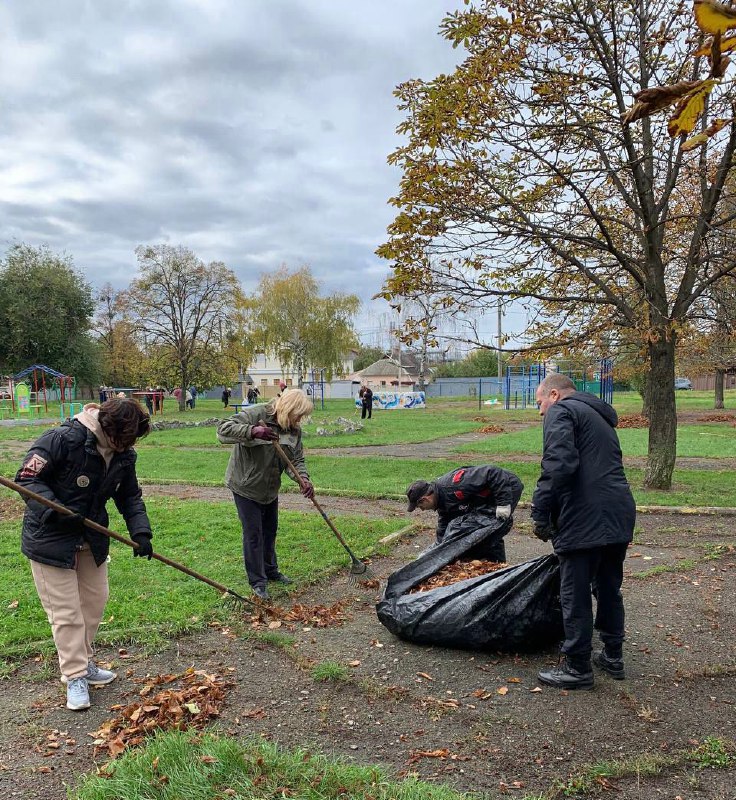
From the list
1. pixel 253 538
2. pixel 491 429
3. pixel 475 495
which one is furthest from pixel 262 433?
pixel 491 429

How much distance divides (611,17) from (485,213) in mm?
2662

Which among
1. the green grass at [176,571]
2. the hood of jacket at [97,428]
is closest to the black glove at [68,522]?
the hood of jacket at [97,428]

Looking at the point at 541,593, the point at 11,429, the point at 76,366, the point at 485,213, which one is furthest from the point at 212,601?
the point at 76,366

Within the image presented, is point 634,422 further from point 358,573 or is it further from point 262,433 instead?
point 262,433

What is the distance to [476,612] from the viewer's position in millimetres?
3674

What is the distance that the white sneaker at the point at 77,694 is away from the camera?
328cm

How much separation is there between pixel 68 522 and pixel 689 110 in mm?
3290

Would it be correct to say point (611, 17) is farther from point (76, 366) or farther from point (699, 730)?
point (76, 366)

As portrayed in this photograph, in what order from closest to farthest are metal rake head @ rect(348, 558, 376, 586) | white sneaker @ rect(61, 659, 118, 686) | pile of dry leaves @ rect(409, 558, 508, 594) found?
white sneaker @ rect(61, 659, 118, 686) < pile of dry leaves @ rect(409, 558, 508, 594) < metal rake head @ rect(348, 558, 376, 586)

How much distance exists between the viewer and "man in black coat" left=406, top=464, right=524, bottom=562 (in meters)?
4.40

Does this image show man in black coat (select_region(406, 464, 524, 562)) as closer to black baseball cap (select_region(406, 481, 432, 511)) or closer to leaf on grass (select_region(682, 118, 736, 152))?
black baseball cap (select_region(406, 481, 432, 511))

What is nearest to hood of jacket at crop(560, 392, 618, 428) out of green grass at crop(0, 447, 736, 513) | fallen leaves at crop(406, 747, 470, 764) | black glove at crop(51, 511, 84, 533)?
fallen leaves at crop(406, 747, 470, 764)

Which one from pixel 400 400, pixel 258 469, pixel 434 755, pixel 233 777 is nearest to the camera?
pixel 233 777

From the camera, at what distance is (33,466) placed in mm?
3254
